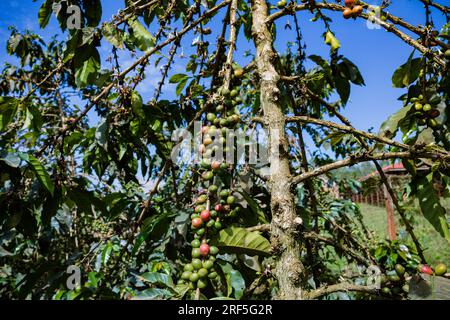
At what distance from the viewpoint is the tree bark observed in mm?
862

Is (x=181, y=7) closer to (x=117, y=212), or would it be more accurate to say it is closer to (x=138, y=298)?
(x=117, y=212)

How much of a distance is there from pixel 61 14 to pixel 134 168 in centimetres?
86

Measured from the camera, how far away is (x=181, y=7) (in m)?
1.85

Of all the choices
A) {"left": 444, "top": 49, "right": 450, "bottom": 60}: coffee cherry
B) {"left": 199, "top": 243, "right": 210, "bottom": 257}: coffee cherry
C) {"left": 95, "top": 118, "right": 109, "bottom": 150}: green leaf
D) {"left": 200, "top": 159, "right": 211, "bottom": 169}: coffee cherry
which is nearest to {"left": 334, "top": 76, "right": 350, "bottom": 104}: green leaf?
{"left": 444, "top": 49, "right": 450, "bottom": 60}: coffee cherry

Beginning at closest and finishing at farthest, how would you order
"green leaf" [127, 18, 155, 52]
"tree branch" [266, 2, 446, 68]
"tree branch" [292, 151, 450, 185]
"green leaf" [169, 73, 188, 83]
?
1. "tree branch" [292, 151, 450, 185]
2. "tree branch" [266, 2, 446, 68]
3. "green leaf" [127, 18, 155, 52]
4. "green leaf" [169, 73, 188, 83]

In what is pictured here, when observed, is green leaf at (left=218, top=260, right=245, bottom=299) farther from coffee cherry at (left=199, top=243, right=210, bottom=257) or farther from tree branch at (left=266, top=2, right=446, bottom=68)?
tree branch at (left=266, top=2, right=446, bottom=68)

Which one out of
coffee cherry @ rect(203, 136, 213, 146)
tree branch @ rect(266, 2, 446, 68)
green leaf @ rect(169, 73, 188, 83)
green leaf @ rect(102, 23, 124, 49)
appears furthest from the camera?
green leaf @ rect(169, 73, 188, 83)

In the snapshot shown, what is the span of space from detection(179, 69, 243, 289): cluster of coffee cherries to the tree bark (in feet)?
0.44

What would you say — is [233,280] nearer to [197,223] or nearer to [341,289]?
[197,223]

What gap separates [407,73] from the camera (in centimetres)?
121

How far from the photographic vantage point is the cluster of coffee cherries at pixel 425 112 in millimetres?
1102

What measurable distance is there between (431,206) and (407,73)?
519 mm

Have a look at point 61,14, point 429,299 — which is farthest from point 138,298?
point 61,14
